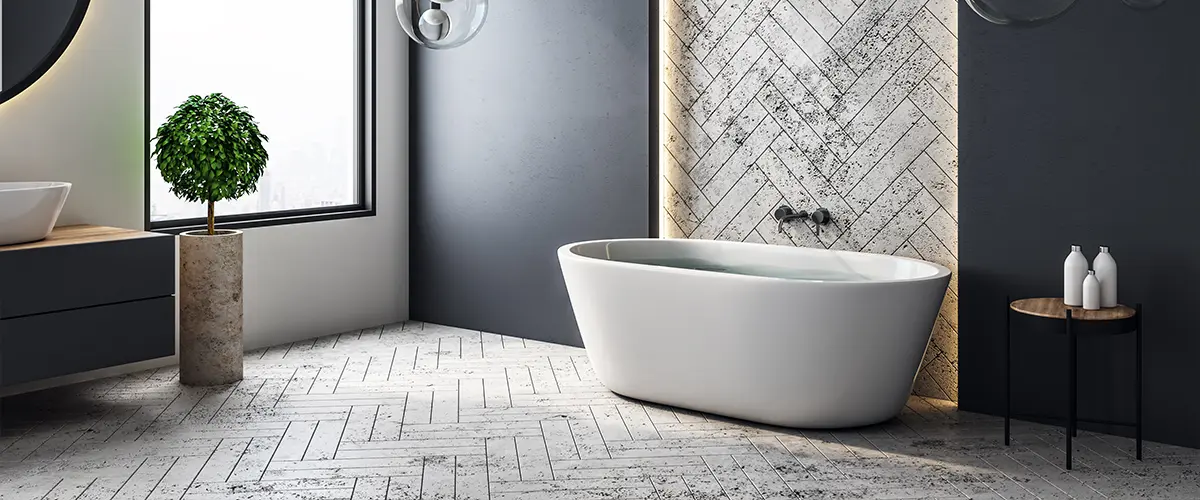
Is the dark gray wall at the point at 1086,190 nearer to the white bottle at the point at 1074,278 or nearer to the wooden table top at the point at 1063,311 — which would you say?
the wooden table top at the point at 1063,311

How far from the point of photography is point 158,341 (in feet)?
14.0

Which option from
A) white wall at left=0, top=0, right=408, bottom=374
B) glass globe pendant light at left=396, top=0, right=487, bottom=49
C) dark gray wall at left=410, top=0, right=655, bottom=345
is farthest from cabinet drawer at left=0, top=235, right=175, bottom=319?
dark gray wall at left=410, top=0, right=655, bottom=345

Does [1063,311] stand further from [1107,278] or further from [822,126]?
[822,126]

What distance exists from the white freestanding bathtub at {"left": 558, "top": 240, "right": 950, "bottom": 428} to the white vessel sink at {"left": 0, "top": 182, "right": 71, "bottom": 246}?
1955 millimetres

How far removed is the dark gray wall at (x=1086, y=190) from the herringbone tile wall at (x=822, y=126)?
0.59 feet

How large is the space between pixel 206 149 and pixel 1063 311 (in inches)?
133

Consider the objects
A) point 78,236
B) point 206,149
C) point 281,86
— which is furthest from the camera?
point 281,86

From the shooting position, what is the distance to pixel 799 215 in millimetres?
4766

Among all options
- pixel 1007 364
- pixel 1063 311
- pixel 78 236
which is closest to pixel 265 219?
pixel 78 236

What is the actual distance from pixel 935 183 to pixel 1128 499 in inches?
60.8

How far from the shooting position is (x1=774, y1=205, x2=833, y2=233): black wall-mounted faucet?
4.71 meters

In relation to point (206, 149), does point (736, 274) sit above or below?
below

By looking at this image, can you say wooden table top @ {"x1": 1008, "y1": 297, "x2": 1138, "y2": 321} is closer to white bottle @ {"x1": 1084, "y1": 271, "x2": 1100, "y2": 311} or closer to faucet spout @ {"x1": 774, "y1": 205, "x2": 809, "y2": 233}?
white bottle @ {"x1": 1084, "y1": 271, "x2": 1100, "y2": 311}

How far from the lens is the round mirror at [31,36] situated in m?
4.35
